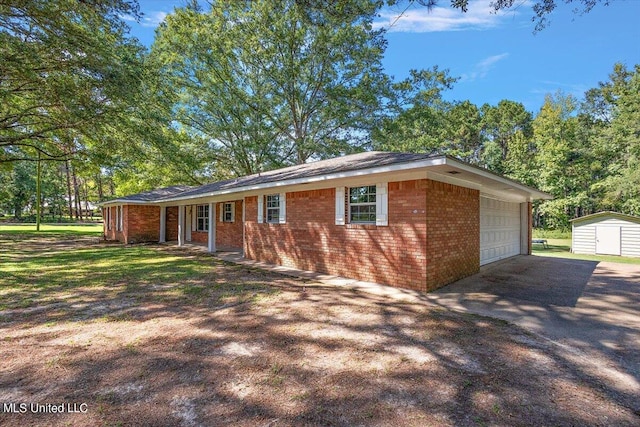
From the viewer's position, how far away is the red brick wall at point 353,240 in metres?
6.43

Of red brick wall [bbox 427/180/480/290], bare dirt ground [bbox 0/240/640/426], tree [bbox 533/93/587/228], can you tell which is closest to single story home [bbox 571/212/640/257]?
tree [bbox 533/93/587/228]

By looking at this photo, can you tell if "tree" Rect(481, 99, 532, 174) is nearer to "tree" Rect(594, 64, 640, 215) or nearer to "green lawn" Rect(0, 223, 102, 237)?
"tree" Rect(594, 64, 640, 215)

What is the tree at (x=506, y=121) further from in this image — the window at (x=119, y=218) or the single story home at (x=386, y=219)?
the window at (x=119, y=218)

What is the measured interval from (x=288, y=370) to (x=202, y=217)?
49.5 feet

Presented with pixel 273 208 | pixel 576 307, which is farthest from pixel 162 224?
pixel 576 307

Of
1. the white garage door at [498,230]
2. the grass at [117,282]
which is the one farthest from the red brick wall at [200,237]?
the white garage door at [498,230]

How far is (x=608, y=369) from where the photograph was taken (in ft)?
10.4

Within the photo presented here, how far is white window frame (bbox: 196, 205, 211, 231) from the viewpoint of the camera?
646 inches

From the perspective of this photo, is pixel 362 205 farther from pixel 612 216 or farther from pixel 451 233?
pixel 612 216

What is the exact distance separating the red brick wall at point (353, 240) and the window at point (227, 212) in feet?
14.2

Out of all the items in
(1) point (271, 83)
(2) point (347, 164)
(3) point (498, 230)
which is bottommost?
(3) point (498, 230)

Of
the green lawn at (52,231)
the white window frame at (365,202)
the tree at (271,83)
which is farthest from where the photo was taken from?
the green lawn at (52,231)

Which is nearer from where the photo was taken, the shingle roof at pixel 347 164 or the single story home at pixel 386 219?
the single story home at pixel 386 219

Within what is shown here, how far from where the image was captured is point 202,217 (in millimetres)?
16750
